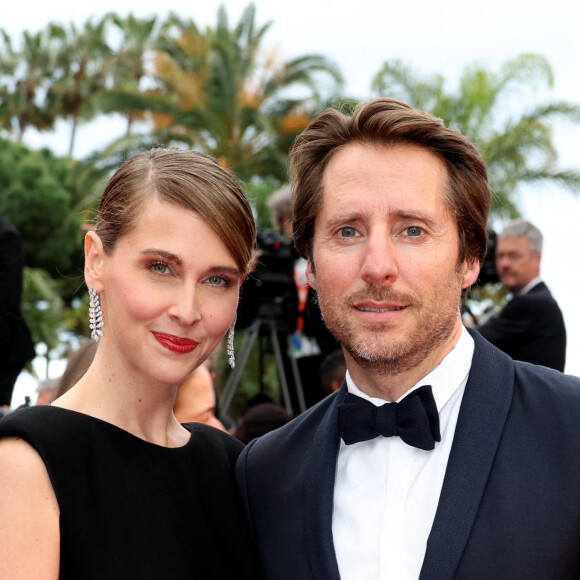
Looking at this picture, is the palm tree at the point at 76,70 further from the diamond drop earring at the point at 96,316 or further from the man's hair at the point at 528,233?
the diamond drop earring at the point at 96,316

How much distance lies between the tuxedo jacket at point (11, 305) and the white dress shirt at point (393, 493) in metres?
3.26

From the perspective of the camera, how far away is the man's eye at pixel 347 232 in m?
2.42

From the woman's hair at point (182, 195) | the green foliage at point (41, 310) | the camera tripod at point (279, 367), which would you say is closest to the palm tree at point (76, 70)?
the green foliage at point (41, 310)

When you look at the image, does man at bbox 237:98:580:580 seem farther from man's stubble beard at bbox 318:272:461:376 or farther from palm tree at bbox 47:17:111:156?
palm tree at bbox 47:17:111:156

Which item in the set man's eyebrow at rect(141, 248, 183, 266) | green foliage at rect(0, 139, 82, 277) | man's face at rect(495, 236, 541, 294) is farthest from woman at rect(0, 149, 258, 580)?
green foliage at rect(0, 139, 82, 277)

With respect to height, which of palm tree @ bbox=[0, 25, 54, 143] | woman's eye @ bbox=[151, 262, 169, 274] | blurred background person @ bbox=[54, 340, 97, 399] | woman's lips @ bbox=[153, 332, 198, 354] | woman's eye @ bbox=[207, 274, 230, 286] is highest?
palm tree @ bbox=[0, 25, 54, 143]

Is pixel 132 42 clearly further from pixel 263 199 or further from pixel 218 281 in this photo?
pixel 218 281

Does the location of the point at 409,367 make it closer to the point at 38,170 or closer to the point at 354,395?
the point at 354,395

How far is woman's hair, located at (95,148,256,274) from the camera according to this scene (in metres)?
2.41

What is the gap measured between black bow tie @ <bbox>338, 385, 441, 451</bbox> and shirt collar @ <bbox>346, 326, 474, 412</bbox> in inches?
2.6

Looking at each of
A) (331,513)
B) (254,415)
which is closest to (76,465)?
(331,513)

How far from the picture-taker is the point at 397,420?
2.29 m

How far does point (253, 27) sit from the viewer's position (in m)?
19.4

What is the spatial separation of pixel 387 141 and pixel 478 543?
1.14 metres
